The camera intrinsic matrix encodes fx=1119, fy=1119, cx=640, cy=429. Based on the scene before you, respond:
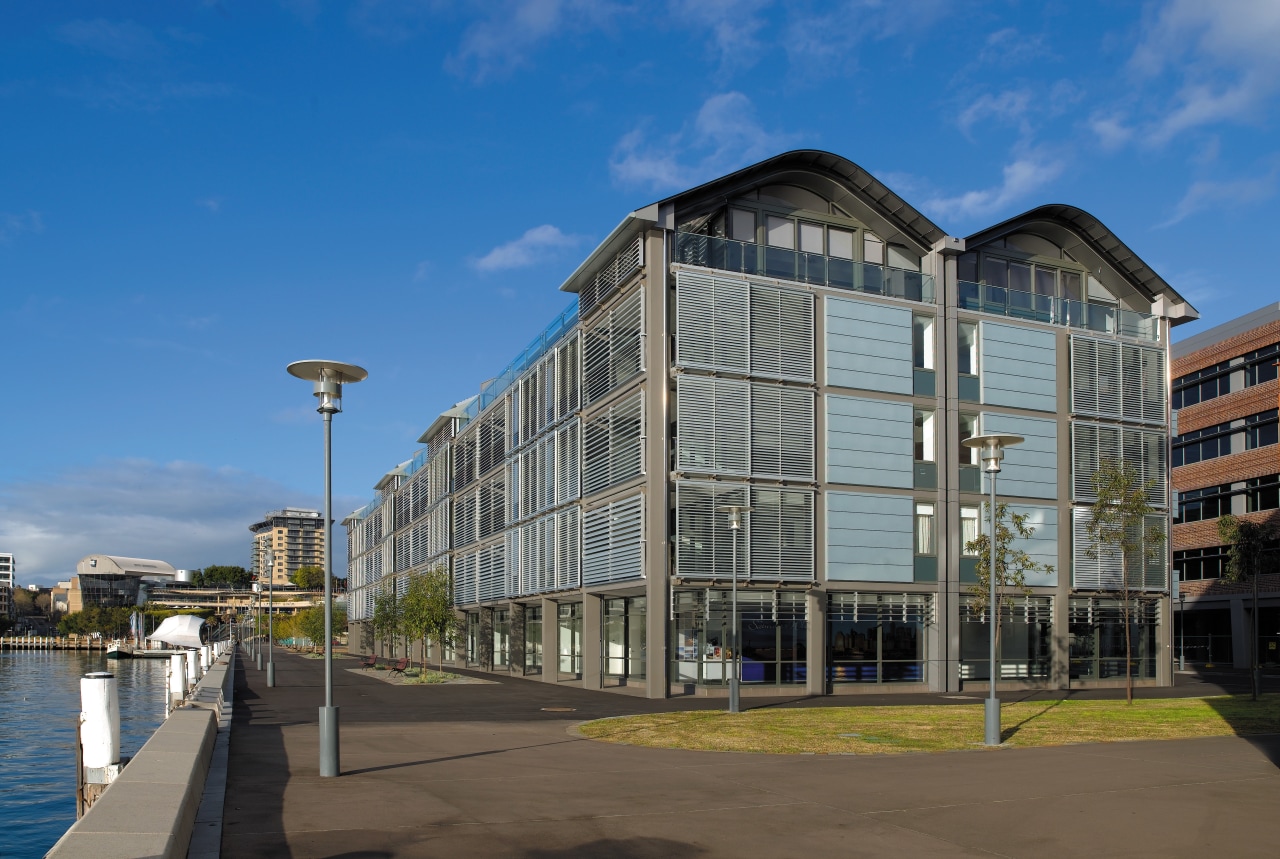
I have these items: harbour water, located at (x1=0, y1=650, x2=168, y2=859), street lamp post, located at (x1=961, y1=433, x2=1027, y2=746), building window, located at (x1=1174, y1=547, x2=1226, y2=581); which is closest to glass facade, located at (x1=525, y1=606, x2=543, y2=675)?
harbour water, located at (x1=0, y1=650, x2=168, y2=859)

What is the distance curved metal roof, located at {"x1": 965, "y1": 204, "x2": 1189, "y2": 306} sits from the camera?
41656 millimetres

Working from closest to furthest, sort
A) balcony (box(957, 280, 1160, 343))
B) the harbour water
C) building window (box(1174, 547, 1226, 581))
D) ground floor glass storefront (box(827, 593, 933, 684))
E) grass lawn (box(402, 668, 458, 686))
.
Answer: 1. the harbour water
2. ground floor glass storefront (box(827, 593, 933, 684))
3. balcony (box(957, 280, 1160, 343))
4. grass lawn (box(402, 668, 458, 686))
5. building window (box(1174, 547, 1226, 581))

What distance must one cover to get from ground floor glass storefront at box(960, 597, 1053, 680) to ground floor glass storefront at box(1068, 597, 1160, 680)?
1087 mm

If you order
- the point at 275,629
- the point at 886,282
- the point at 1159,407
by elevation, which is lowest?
the point at 275,629

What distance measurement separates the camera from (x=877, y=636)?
122 ft

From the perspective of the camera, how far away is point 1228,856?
35.4ft

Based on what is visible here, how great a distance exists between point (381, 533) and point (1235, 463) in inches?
2556

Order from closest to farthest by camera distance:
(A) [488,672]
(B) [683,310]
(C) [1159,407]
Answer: (B) [683,310] < (C) [1159,407] < (A) [488,672]

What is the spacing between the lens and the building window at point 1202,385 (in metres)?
64.3

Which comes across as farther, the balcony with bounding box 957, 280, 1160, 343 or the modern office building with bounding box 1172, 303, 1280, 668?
the modern office building with bounding box 1172, 303, 1280, 668

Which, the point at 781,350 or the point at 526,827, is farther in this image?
the point at 781,350

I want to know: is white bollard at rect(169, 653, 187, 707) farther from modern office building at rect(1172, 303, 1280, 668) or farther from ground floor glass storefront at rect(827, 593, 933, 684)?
modern office building at rect(1172, 303, 1280, 668)

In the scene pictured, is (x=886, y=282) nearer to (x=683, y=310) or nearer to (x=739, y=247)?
(x=739, y=247)

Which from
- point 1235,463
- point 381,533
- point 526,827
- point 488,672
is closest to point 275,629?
point 381,533
